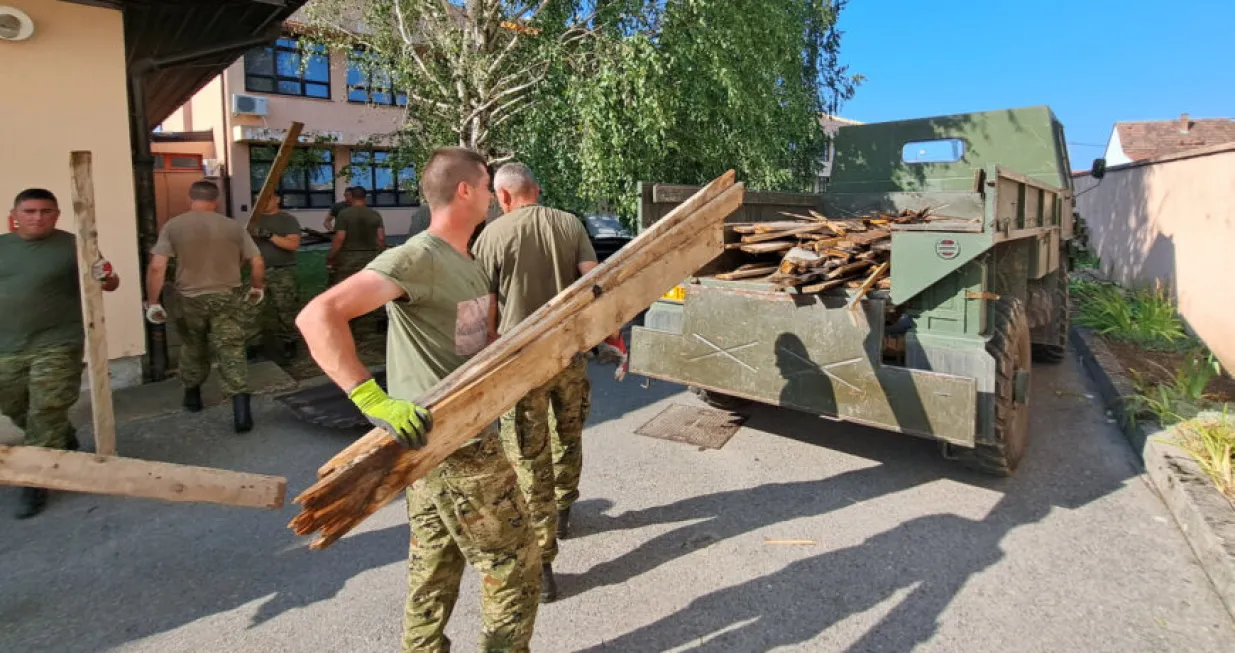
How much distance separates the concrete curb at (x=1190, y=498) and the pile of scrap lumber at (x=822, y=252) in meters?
1.84

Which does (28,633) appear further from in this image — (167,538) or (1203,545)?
(1203,545)

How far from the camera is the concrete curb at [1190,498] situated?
3.15m

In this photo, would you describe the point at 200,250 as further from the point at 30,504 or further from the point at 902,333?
the point at 902,333

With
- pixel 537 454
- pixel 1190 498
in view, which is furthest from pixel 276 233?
pixel 1190 498

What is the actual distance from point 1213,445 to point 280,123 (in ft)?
68.8

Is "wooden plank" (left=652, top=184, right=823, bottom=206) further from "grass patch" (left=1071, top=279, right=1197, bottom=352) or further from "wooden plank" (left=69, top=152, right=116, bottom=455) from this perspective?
"grass patch" (left=1071, top=279, right=1197, bottom=352)

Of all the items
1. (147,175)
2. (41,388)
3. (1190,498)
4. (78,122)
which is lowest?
(1190,498)

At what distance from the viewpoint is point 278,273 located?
7738 millimetres

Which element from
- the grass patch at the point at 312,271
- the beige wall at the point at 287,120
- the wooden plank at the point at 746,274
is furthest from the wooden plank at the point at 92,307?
the beige wall at the point at 287,120

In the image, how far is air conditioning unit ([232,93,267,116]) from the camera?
60.0 feet

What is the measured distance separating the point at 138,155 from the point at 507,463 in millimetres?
6311

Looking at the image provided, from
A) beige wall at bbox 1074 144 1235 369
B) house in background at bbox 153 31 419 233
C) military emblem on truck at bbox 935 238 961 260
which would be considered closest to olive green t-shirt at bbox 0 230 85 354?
military emblem on truck at bbox 935 238 961 260

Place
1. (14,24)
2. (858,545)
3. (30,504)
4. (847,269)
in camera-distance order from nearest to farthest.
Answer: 1. (858,545)
2. (30,504)
3. (847,269)
4. (14,24)

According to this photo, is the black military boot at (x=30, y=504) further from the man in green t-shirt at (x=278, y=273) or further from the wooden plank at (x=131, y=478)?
the man in green t-shirt at (x=278, y=273)
